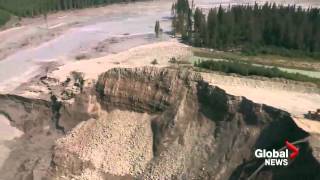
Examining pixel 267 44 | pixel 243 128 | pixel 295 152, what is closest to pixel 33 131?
pixel 243 128

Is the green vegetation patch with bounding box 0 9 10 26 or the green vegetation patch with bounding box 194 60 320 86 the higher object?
the green vegetation patch with bounding box 0 9 10 26

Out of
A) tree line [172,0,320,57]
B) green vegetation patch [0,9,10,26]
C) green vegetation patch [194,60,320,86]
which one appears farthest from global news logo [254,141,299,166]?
green vegetation patch [0,9,10,26]

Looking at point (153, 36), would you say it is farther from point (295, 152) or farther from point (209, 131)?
point (295, 152)

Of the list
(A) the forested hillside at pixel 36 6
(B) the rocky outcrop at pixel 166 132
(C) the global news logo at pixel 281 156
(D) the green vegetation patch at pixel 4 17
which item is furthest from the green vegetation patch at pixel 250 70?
(A) the forested hillside at pixel 36 6

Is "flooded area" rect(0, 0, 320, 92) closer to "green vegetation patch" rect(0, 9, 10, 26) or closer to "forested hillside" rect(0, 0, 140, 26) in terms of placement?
"forested hillside" rect(0, 0, 140, 26)

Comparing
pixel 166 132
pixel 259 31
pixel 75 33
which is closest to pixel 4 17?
pixel 75 33

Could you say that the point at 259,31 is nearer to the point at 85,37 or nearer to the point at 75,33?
the point at 85,37
